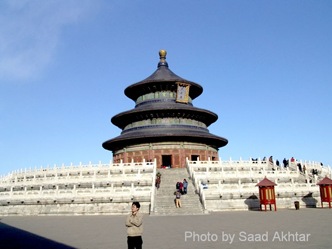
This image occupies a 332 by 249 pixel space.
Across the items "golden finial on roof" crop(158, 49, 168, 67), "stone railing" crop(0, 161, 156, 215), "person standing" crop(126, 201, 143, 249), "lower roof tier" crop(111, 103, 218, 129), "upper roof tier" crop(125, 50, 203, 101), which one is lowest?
"person standing" crop(126, 201, 143, 249)

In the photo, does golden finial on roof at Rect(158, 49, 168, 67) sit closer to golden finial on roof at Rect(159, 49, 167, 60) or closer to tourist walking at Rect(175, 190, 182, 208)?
golden finial on roof at Rect(159, 49, 167, 60)

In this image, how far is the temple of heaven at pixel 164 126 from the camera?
3906 centimetres

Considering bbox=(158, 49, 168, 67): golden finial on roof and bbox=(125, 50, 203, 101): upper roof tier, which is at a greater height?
bbox=(158, 49, 168, 67): golden finial on roof

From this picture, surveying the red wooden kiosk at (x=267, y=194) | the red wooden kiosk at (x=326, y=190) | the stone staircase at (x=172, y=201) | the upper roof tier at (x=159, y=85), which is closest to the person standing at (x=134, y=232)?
the stone staircase at (x=172, y=201)

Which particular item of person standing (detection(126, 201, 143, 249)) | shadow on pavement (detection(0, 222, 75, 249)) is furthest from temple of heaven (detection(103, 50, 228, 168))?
person standing (detection(126, 201, 143, 249))

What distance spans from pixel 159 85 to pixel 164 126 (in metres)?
6.86

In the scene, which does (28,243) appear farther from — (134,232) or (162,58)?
(162,58)

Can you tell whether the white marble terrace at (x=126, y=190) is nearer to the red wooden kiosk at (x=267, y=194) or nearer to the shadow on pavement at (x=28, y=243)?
the red wooden kiosk at (x=267, y=194)

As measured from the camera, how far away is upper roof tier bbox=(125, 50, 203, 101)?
44.6 m

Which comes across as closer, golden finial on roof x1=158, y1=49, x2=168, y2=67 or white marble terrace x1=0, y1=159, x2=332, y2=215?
white marble terrace x1=0, y1=159, x2=332, y2=215

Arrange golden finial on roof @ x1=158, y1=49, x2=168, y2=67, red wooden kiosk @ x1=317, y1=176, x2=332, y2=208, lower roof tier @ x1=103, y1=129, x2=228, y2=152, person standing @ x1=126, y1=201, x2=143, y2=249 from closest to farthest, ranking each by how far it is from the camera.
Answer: person standing @ x1=126, y1=201, x2=143, y2=249
red wooden kiosk @ x1=317, y1=176, x2=332, y2=208
lower roof tier @ x1=103, y1=129, x2=228, y2=152
golden finial on roof @ x1=158, y1=49, x2=168, y2=67

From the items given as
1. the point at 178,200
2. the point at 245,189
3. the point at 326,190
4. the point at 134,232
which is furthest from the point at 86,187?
the point at 134,232

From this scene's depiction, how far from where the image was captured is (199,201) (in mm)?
21375

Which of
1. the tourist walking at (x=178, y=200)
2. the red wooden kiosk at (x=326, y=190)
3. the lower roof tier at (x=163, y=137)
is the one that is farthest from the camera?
the lower roof tier at (x=163, y=137)
